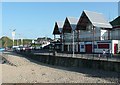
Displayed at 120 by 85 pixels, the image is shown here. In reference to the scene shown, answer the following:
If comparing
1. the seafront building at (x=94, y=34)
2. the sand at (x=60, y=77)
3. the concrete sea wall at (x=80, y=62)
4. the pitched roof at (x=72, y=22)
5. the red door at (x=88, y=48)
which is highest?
the pitched roof at (x=72, y=22)

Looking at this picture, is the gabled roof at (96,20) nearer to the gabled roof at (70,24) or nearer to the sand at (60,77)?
the gabled roof at (70,24)

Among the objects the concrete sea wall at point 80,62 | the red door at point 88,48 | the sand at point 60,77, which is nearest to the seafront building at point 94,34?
the red door at point 88,48

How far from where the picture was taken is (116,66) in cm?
2838

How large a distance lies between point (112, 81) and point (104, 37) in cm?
2994

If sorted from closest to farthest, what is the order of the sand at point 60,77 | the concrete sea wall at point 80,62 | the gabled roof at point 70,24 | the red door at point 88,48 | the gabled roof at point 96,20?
1. the sand at point 60,77
2. the concrete sea wall at point 80,62
3. the gabled roof at point 96,20
4. the red door at point 88,48
5. the gabled roof at point 70,24

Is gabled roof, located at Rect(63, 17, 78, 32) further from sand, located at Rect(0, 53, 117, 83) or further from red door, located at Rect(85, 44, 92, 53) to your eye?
sand, located at Rect(0, 53, 117, 83)

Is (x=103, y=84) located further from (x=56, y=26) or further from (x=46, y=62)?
(x=56, y=26)

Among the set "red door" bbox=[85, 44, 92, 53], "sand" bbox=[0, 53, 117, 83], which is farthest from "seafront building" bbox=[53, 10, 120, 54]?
"sand" bbox=[0, 53, 117, 83]

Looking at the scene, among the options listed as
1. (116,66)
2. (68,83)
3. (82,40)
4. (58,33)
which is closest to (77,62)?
(116,66)

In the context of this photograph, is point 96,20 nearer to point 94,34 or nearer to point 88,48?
point 94,34

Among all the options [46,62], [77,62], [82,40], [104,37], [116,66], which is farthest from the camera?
[82,40]

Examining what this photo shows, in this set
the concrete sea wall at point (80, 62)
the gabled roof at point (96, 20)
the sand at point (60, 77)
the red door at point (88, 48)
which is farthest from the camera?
the red door at point (88, 48)

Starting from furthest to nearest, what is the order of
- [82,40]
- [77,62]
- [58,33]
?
[58,33] → [82,40] → [77,62]

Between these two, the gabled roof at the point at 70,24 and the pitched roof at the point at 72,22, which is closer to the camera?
the pitched roof at the point at 72,22
